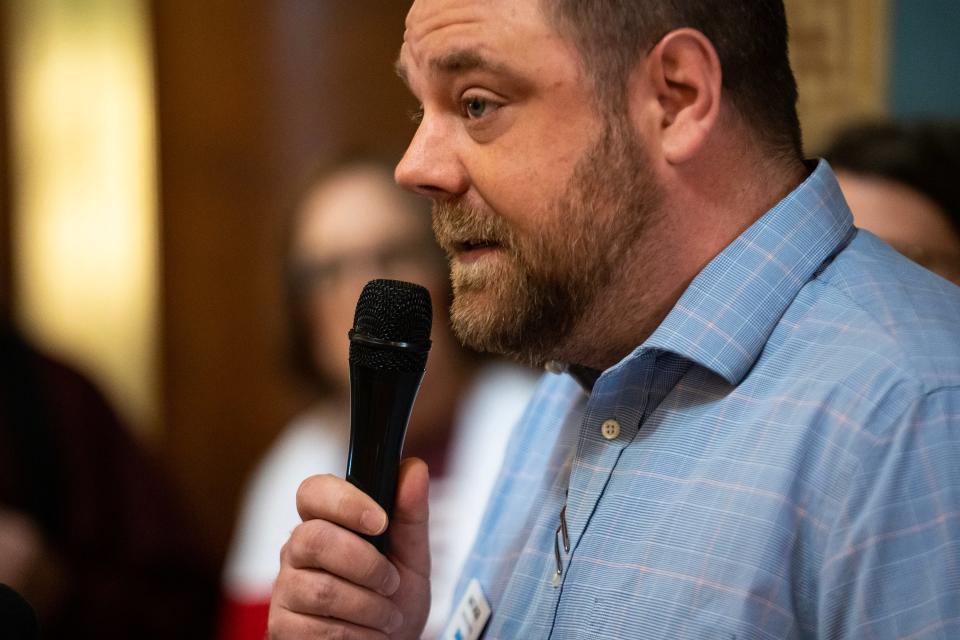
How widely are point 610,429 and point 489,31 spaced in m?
0.43

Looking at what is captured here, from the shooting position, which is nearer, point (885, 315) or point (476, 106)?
point (885, 315)

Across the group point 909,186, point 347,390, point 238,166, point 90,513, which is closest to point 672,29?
point 909,186

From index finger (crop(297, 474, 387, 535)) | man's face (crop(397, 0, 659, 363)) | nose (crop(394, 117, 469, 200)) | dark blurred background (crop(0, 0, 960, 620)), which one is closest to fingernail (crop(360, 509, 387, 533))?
index finger (crop(297, 474, 387, 535))

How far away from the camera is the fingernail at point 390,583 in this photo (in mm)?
1067

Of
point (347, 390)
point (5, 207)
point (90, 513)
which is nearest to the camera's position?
point (90, 513)

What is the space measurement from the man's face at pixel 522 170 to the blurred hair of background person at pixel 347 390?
1102mm

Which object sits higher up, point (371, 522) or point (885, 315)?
point (885, 315)

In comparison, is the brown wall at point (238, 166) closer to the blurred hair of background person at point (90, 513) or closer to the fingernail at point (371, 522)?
the blurred hair of background person at point (90, 513)

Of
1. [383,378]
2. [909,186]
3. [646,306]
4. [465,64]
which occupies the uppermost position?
[909,186]

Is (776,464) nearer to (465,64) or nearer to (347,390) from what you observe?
(465,64)

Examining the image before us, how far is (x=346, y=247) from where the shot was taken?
2.36 metres

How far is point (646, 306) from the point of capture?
1.12 m

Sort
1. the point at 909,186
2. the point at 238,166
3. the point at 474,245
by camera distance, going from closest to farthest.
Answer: the point at 474,245 → the point at 909,186 → the point at 238,166

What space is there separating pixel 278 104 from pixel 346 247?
1.25 metres
